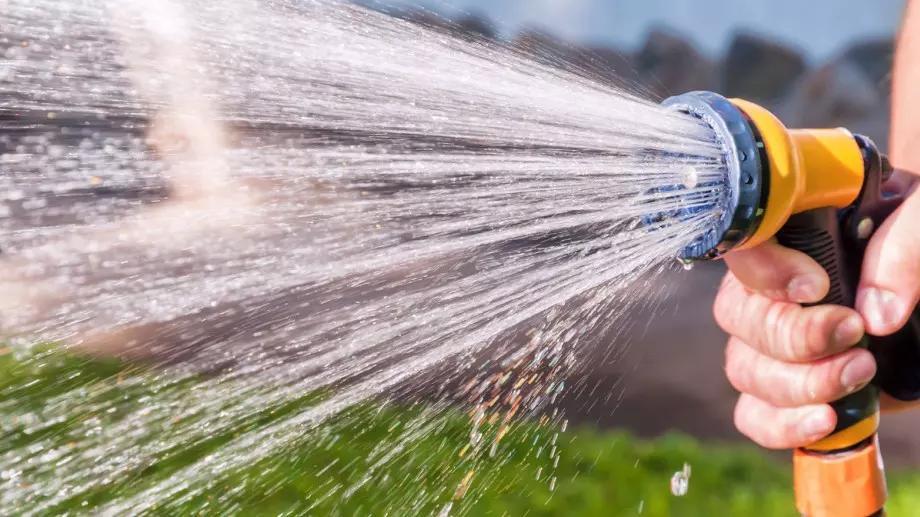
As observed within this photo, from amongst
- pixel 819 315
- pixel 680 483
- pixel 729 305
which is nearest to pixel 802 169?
pixel 819 315

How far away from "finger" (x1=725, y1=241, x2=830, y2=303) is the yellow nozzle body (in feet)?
0.09

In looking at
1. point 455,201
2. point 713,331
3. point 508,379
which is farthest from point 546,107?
point 713,331

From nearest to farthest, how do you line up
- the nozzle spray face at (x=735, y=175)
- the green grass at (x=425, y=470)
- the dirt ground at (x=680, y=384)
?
1. the nozzle spray face at (x=735, y=175)
2. the green grass at (x=425, y=470)
3. the dirt ground at (x=680, y=384)

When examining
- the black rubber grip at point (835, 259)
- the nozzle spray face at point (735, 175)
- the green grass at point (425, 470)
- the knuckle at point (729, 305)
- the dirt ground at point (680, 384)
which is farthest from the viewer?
the dirt ground at point (680, 384)

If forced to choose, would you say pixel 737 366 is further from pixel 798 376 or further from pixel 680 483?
pixel 680 483

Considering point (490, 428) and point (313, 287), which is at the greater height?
point (313, 287)

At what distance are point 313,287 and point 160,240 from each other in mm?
415

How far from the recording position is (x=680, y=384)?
7.11 ft

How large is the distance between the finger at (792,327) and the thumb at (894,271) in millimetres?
25

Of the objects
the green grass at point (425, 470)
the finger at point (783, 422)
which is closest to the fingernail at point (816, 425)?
the finger at point (783, 422)

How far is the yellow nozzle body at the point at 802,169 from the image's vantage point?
0.64 metres

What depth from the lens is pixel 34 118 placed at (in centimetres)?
212

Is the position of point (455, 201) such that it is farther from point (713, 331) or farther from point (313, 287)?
point (713, 331)

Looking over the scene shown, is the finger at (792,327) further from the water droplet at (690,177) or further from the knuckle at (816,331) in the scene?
the water droplet at (690,177)
